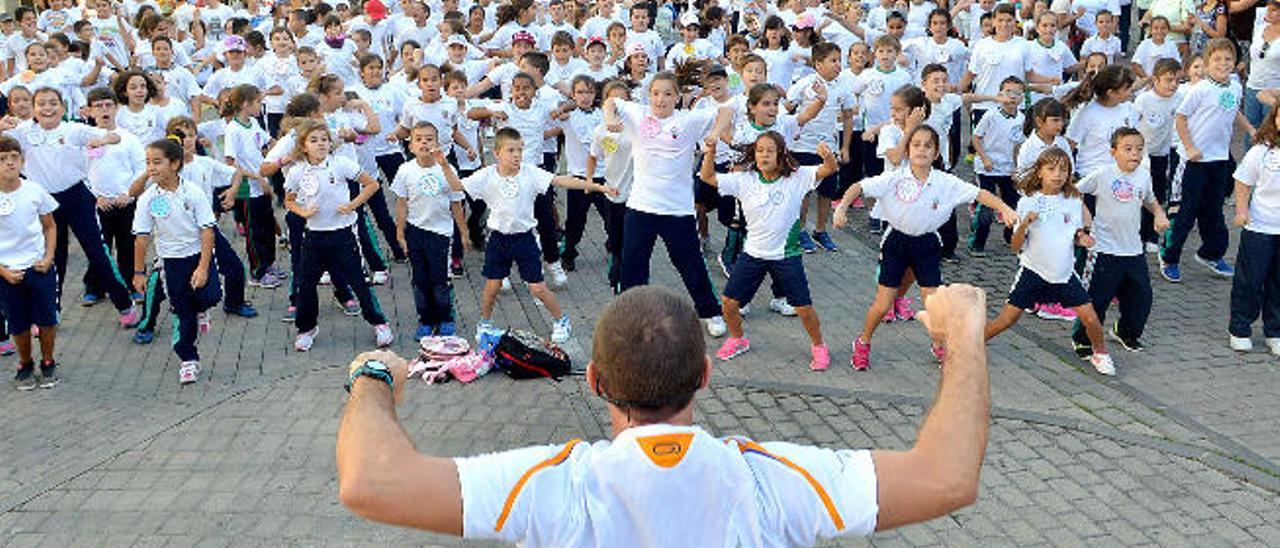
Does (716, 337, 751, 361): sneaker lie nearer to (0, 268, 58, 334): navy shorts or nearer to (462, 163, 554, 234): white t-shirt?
(462, 163, 554, 234): white t-shirt

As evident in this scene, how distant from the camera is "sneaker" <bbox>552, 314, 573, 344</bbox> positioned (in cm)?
859


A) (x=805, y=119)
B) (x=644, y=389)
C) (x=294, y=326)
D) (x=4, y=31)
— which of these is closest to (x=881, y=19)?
(x=805, y=119)

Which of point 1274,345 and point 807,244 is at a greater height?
point 807,244

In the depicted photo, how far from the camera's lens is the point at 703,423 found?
7.11 metres

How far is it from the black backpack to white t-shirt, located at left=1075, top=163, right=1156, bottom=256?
383 centimetres

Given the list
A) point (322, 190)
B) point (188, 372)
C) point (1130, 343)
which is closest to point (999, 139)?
point (1130, 343)

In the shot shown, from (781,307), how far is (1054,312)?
2.10 m

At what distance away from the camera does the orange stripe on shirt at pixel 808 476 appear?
7.30 feet

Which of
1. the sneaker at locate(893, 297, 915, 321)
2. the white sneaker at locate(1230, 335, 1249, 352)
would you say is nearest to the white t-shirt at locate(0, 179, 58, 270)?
the sneaker at locate(893, 297, 915, 321)

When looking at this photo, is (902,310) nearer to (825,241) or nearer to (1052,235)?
(1052,235)

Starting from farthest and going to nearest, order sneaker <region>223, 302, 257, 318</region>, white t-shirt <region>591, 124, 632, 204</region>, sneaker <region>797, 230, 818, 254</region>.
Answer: sneaker <region>797, 230, 818, 254</region> → white t-shirt <region>591, 124, 632, 204</region> → sneaker <region>223, 302, 257, 318</region>

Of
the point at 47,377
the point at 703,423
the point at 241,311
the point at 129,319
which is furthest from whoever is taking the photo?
the point at 241,311

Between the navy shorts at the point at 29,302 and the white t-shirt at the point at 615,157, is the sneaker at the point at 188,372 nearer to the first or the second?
the navy shorts at the point at 29,302

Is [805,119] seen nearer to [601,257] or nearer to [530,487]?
[601,257]
